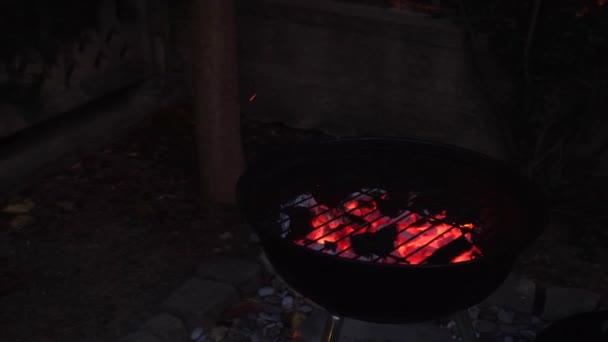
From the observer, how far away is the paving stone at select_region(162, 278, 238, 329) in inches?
117

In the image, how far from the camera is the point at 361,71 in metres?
4.39

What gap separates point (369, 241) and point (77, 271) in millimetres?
1664

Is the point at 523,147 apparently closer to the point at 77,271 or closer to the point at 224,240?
the point at 224,240

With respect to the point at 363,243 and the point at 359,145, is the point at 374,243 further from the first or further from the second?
the point at 359,145

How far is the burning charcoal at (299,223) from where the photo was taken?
2346 millimetres

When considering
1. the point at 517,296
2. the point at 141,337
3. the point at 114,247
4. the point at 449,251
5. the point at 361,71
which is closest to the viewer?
the point at 449,251

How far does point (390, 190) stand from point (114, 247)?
1574 mm

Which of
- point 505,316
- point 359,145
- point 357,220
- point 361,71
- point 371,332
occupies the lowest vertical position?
point 505,316

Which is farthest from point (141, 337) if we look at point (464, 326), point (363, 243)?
point (464, 326)

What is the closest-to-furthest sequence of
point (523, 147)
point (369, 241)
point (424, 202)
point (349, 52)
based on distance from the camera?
point (369, 241) → point (424, 202) → point (523, 147) → point (349, 52)

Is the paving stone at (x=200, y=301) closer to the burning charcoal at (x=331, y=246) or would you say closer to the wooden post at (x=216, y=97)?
the wooden post at (x=216, y=97)

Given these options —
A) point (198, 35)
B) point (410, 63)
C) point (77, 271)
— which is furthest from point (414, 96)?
point (77, 271)

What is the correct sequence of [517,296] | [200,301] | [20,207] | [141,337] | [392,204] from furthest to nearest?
[20,207]
[517,296]
[200,301]
[141,337]
[392,204]

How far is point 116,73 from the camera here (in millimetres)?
4551
